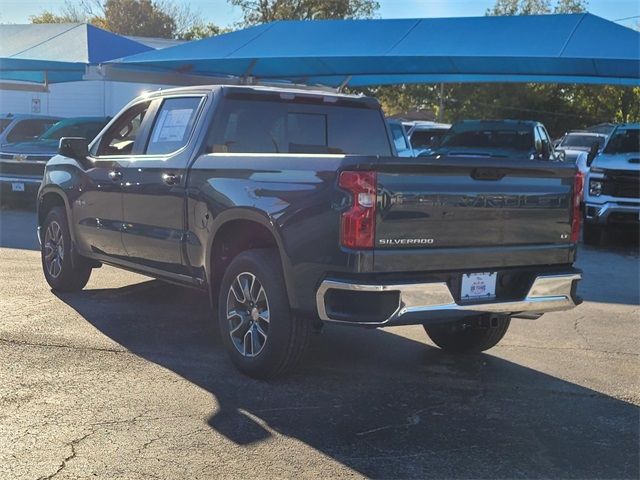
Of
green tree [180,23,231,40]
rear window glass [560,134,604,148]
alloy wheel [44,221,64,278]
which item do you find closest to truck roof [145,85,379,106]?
alloy wheel [44,221,64,278]

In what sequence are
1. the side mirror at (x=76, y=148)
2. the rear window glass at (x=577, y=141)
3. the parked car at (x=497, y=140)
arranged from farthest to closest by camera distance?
1. the rear window glass at (x=577, y=141)
2. the parked car at (x=497, y=140)
3. the side mirror at (x=76, y=148)

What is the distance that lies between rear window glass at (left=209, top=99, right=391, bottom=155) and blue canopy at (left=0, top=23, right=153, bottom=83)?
41.8ft

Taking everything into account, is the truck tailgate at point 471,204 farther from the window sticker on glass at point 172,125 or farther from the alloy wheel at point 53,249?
the alloy wheel at point 53,249

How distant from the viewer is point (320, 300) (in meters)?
4.38

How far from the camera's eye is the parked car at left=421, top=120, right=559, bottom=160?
13547 mm

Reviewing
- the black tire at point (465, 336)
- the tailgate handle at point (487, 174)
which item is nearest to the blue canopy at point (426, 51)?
the black tire at point (465, 336)

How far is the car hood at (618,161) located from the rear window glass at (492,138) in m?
1.43

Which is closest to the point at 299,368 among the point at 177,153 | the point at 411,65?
the point at 177,153

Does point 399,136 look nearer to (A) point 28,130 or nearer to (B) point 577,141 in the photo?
(A) point 28,130

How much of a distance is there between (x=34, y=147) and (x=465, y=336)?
11256 millimetres

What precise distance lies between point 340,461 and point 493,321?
5.28 ft

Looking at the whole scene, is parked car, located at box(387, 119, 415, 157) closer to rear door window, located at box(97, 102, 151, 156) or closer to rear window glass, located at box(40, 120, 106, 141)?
rear window glass, located at box(40, 120, 106, 141)

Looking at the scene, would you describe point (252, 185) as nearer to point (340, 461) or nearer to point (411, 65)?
point (340, 461)

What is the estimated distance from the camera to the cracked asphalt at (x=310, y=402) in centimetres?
384
